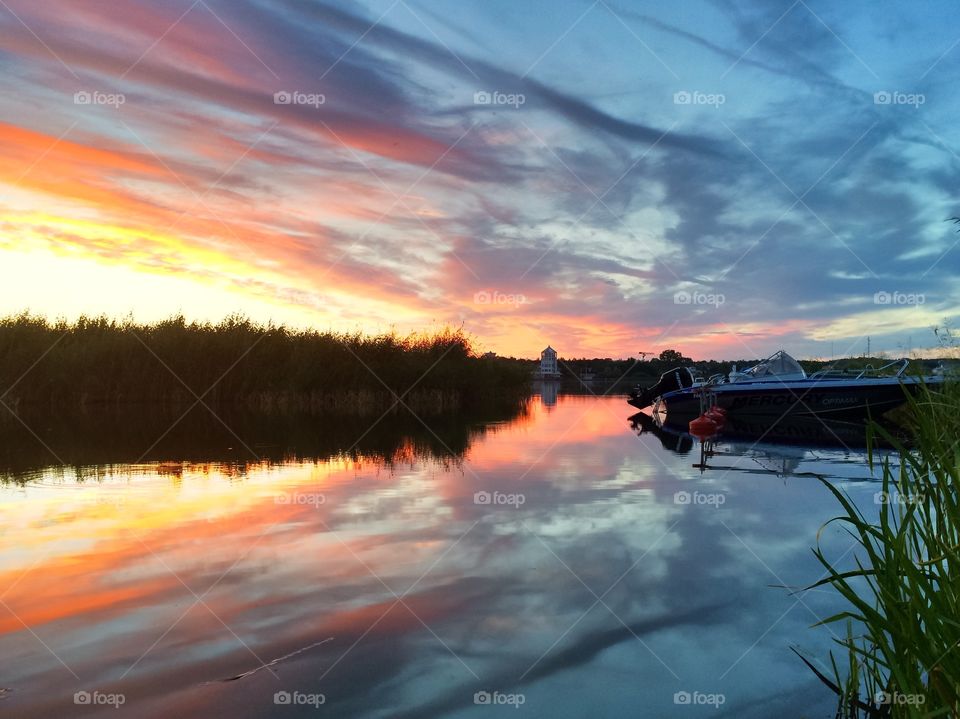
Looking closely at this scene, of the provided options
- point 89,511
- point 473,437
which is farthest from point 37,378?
point 89,511

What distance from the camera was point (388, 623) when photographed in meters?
6.95

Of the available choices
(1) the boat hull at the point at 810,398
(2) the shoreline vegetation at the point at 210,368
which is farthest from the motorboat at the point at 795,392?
(2) the shoreline vegetation at the point at 210,368

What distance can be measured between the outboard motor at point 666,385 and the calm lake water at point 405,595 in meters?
31.1

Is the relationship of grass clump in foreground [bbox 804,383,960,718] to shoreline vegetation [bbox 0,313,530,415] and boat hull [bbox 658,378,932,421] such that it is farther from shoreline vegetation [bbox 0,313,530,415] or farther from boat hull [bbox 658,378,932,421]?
shoreline vegetation [bbox 0,313,530,415]

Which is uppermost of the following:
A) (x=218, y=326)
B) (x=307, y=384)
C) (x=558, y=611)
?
(x=218, y=326)

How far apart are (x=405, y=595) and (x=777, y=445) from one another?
67.6ft

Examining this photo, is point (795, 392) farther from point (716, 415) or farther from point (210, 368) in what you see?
point (210, 368)

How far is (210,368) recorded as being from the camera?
43031mm

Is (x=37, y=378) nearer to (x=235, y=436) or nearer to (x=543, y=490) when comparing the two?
(x=235, y=436)

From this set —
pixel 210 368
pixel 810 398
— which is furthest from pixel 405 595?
pixel 210 368

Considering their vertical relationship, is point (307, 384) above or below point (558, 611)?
above

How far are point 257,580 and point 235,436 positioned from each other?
56.3 ft

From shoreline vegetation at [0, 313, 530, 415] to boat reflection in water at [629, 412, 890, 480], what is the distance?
14.9 meters

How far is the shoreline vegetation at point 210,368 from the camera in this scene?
4072 centimetres
